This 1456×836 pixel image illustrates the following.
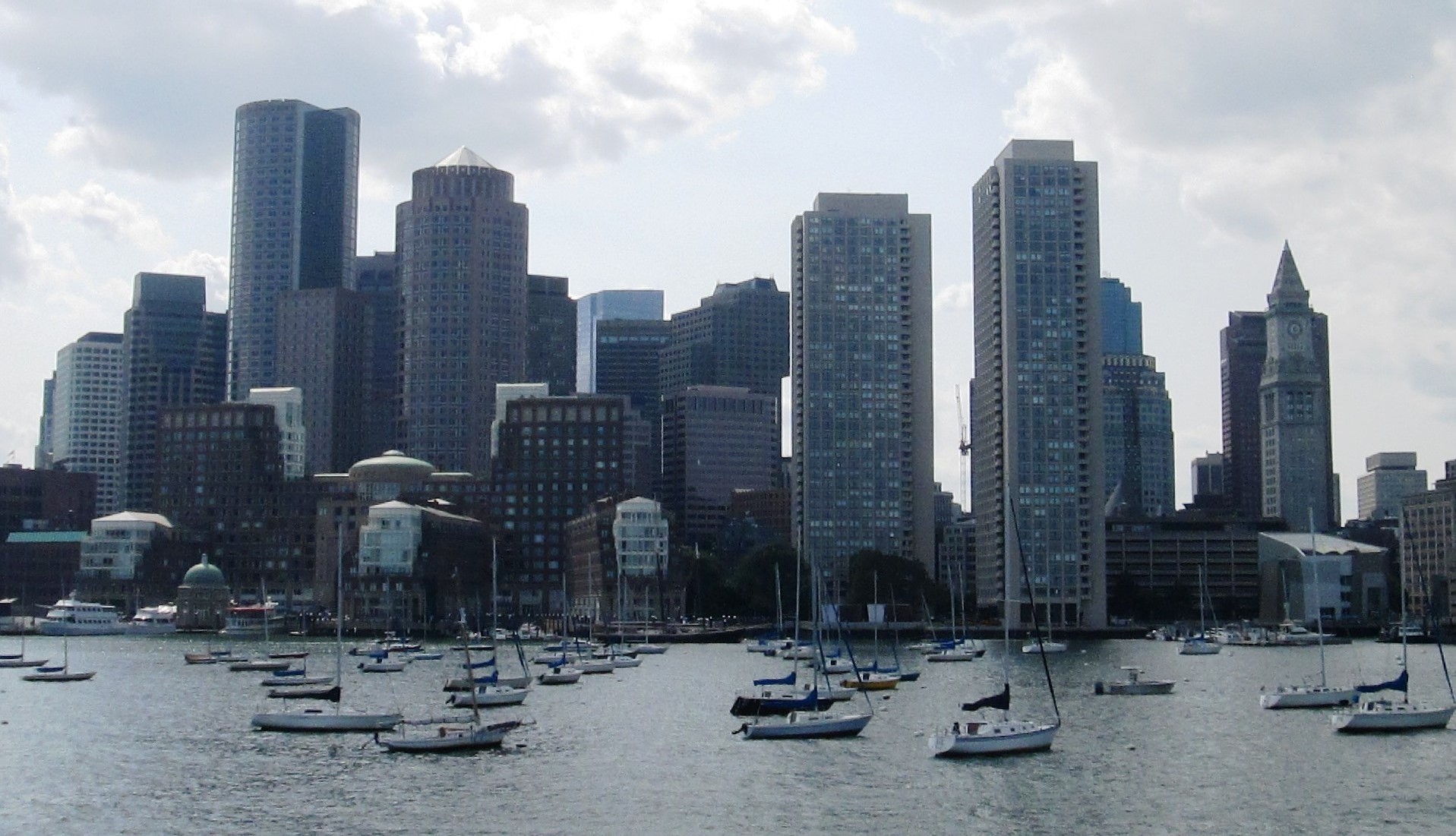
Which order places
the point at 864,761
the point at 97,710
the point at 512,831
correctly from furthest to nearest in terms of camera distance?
the point at 97,710 → the point at 864,761 → the point at 512,831

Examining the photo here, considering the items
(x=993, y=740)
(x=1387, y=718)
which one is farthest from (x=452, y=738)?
(x=1387, y=718)

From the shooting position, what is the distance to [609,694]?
6240 inches

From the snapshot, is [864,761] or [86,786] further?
[864,761]

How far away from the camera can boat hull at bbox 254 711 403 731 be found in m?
119

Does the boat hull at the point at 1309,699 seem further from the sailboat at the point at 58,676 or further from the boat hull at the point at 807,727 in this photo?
the sailboat at the point at 58,676

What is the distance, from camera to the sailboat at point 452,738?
105938 mm

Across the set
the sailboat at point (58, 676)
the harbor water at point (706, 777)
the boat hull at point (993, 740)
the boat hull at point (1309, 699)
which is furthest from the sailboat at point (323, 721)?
the boat hull at point (1309, 699)

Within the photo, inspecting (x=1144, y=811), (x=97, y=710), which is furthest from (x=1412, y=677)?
(x=97, y=710)

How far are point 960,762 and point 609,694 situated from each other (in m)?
62.2

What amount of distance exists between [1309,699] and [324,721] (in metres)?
74.3

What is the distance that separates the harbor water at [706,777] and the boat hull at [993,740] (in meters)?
0.97

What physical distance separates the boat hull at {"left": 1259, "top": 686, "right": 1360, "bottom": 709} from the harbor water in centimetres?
169

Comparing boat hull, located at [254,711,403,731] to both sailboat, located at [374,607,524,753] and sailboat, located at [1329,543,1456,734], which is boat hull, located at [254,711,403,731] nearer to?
sailboat, located at [374,607,524,753]

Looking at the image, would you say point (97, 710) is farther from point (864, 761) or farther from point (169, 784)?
point (864, 761)
